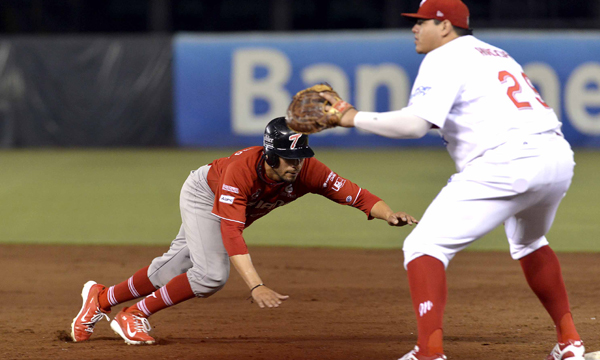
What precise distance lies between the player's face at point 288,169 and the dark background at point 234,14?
60.1ft

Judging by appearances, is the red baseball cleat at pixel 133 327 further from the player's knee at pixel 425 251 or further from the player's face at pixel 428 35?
the player's face at pixel 428 35

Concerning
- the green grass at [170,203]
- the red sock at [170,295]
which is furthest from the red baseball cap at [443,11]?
the green grass at [170,203]

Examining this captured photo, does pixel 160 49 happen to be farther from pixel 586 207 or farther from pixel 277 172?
pixel 277 172

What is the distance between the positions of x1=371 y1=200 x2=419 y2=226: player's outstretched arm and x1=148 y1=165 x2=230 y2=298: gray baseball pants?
949 mm

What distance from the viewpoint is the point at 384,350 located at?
14.3ft

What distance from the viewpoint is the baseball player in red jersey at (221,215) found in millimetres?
4156

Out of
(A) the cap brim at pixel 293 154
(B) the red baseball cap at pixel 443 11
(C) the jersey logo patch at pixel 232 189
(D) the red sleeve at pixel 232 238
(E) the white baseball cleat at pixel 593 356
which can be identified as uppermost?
(B) the red baseball cap at pixel 443 11

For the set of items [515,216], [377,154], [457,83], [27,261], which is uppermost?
[457,83]

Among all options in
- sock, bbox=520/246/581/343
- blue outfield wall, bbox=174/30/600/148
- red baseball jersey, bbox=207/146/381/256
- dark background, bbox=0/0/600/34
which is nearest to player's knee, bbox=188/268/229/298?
red baseball jersey, bbox=207/146/381/256

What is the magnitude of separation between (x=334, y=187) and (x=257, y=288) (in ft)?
3.16

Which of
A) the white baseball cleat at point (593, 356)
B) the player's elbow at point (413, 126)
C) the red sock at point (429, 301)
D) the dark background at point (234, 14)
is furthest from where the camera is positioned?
the dark background at point (234, 14)

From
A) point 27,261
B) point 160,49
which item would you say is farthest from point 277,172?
point 160,49

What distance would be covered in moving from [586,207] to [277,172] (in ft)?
22.4

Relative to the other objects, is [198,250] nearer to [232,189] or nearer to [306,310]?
[232,189]
